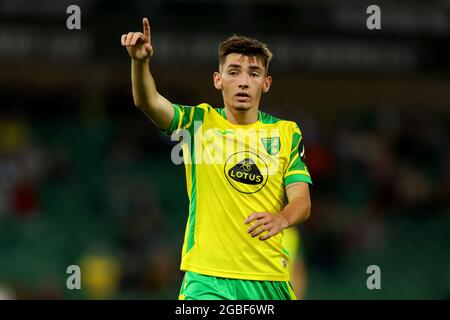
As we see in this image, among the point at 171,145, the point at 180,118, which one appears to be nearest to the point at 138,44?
the point at 180,118

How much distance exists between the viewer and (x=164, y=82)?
59.3 feet

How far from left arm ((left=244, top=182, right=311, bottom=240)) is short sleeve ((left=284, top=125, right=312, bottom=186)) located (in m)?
0.04

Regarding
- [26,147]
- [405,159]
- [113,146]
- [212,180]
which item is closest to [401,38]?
[405,159]

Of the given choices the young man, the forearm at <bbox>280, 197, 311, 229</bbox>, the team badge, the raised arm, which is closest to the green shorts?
the young man

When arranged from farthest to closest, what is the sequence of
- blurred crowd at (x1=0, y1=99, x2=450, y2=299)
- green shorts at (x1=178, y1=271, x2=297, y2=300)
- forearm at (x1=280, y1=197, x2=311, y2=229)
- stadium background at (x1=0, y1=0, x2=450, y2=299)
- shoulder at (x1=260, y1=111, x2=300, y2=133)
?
1. stadium background at (x1=0, y1=0, x2=450, y2=299)
2. blurred crowd at (x1=0, y1=99, x2=450, y2=299)
3. shoulder at (x1=260, y1=111, x2=300, y2=133)
4. green shorts at (x1=178, y1=271, x2=297, y2=300)
5. forearm at (x1=280, y1=197, x2=311, y2=229)

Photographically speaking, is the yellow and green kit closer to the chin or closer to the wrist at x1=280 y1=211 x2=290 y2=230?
the chin

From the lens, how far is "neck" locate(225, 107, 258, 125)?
534 cm

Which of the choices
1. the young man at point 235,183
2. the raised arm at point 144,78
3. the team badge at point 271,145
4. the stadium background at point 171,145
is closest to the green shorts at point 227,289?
the young man at point 235,183

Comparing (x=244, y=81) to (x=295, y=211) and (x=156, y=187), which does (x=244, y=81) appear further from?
(x=156, y=187)

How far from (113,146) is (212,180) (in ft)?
38.0

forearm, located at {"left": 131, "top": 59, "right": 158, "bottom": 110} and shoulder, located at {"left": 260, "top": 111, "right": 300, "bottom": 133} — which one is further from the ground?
forearm, located at {"left": 131, "top": 59, "right": 158, "bottom": 110}

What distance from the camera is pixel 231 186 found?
5199mm

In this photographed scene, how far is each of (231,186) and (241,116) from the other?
44cm
